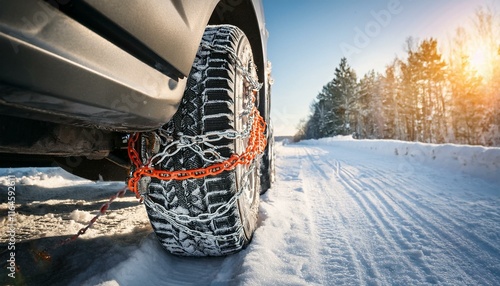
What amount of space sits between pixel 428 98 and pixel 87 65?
38.0m

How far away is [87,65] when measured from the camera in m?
0.56

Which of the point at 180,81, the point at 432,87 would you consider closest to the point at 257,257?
the point at 180,81

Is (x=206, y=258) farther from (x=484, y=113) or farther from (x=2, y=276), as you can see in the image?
(x=484, y=113)

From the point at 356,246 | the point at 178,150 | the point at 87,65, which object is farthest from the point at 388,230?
the point at 87,65

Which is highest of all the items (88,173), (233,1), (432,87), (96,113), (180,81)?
(432,87)

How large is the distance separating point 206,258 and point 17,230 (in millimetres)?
1317

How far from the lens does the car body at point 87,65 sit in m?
0.46

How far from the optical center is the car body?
0.46 metres

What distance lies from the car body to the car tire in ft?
0.95

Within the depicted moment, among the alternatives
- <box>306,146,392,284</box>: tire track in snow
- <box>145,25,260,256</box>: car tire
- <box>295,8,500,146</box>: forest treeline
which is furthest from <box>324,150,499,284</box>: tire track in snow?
<box>295,8,500,146</box>: forest treeline

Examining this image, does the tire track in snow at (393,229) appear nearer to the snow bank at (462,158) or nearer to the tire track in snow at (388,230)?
the tire track in snow at (388,230)

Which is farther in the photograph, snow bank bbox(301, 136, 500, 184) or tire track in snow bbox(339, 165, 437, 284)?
snow bank bbox(301, 136, 500, 184)

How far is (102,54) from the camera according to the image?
0.59 m

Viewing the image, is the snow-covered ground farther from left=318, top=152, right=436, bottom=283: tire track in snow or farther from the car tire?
the car tire
